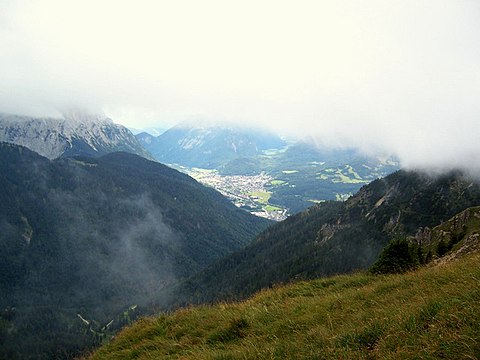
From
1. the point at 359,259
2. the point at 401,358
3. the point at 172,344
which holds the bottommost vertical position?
the point at 359,259

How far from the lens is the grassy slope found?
7.60 meters

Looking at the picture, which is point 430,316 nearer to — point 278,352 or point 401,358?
point 401,358

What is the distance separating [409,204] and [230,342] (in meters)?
188

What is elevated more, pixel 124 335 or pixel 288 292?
pixel 288 292

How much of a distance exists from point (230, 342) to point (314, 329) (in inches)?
134

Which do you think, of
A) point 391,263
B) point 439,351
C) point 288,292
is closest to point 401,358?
point 439,351

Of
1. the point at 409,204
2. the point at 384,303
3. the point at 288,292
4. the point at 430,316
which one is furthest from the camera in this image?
the point at 409,204

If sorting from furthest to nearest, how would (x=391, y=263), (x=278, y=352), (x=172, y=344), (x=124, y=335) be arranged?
(x=391, y=263)
(x=124, y=335)
(x=172, y=344)
(x=278, y=352)

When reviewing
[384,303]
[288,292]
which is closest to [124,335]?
[288,292]

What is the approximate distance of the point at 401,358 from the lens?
22.9 ft

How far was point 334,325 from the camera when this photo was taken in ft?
35.1

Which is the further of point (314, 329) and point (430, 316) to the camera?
point (314, 329)

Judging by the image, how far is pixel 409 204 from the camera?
582 feet

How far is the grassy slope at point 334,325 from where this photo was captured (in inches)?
299
